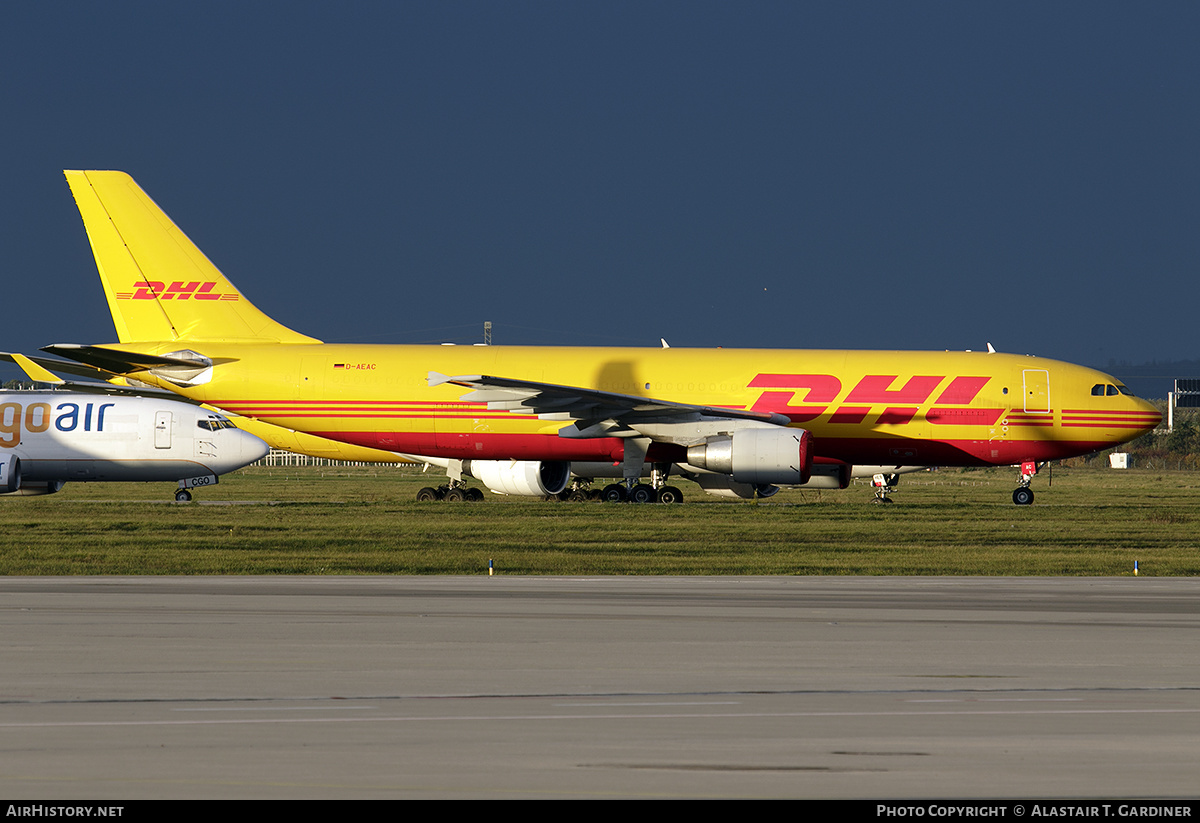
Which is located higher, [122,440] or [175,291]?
[175,291]

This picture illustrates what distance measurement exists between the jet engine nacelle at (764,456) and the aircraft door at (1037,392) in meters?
7.92

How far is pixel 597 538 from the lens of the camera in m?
30.7

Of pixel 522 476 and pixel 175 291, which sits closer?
pixel 522 476

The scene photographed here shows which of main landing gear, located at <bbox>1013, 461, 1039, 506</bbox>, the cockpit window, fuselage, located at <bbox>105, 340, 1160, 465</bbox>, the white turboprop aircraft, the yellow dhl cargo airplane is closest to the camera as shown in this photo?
the yellow dhl cargo airplane

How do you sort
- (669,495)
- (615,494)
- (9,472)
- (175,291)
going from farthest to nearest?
(175,291) < (615,494) < (669,495) < (9,472)

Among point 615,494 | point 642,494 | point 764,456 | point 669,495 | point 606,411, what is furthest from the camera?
point 615,494

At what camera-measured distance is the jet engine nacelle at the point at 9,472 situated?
152ft

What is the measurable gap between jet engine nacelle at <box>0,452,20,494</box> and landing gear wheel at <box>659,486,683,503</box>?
67.3 feet

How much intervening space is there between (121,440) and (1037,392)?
2934 cm

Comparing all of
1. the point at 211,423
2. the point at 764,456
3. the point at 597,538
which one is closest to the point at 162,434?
the point at 211,423

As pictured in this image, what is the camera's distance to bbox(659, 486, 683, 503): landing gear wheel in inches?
1823

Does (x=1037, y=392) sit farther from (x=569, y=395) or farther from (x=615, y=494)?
(x=569, y=395)

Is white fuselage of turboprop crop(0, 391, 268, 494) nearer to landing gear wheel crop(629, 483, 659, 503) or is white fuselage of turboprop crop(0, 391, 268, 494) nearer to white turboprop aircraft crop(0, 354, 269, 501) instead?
white turboprop aircraft crop(0, 354, 269, 501)

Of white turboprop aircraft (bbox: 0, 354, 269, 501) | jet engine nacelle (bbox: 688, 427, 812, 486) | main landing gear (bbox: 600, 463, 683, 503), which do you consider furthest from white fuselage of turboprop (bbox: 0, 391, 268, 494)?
jet engine nacelle (bbox: 688, 427, 812, 486)
